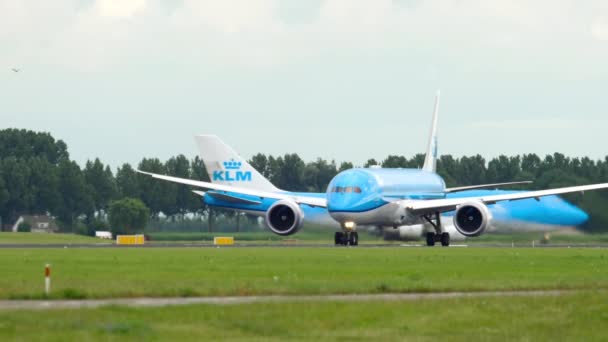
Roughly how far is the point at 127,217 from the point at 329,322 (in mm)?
96408

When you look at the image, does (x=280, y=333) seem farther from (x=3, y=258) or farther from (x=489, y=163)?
(x=489, y=163)

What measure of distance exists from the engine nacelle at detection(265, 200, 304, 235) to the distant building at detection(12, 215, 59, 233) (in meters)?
72.4

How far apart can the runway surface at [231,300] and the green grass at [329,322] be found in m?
1.21

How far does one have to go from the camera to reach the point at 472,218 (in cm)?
8000

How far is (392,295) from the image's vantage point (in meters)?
35.5

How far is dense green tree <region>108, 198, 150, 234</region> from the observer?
4818 inches

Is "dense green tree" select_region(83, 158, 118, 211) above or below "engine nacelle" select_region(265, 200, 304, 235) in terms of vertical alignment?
above

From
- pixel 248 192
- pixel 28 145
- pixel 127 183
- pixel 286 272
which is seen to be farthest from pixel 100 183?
pixel 286 272

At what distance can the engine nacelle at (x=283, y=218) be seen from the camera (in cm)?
8338

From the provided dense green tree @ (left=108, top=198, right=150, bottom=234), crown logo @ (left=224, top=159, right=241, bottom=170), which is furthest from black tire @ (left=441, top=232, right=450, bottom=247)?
dense green tree @ (left=108, top=198, right=150, bottom=234)

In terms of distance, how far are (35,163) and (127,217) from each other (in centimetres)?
4428

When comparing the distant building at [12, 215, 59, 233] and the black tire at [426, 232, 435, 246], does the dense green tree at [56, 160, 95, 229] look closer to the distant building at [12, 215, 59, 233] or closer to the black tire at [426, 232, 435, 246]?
the distant building at [12, 215, 59, 233]

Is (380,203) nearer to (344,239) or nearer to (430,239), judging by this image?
(344,239)

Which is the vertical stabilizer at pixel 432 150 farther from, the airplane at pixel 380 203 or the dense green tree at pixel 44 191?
the dense green tree at pixel 44 191
